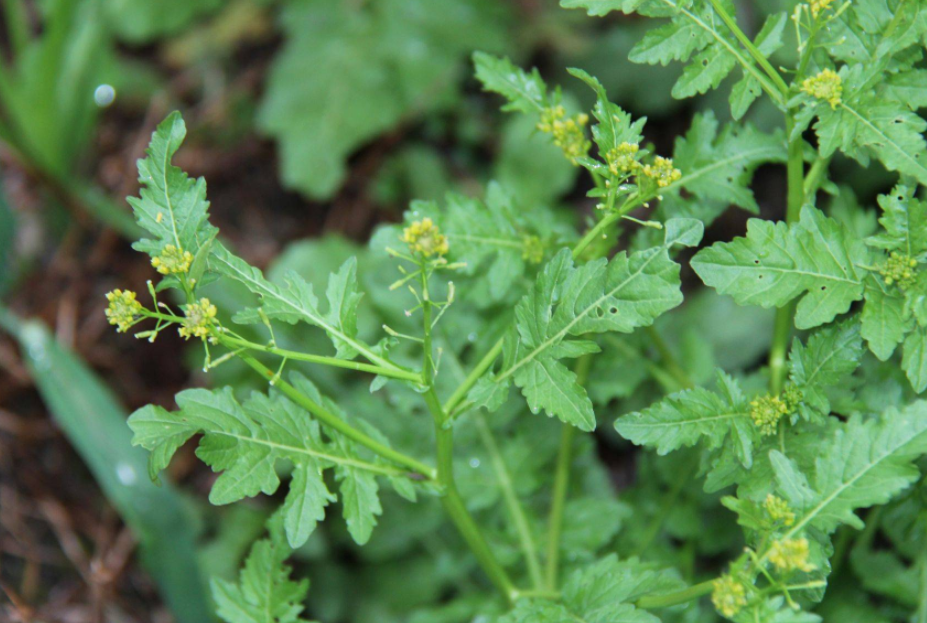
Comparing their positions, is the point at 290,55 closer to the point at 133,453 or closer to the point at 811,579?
the point at 133,453

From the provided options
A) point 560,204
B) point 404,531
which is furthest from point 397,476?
point 560,204

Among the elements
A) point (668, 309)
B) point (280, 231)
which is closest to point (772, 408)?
point (668, 309)

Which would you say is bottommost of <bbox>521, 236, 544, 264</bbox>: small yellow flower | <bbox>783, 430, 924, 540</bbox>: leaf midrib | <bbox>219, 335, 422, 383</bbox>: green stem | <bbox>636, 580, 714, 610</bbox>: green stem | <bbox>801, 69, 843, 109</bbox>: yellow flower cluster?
<bbox>636, 580, 714, 610</bbox>: green stem

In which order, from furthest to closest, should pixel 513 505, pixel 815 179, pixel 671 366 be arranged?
pixel 513 505 < pixel 671 366 < pixel 815 179

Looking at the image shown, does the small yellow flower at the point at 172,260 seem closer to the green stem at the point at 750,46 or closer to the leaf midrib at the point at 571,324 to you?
the leaf midrib at the point at 571,324

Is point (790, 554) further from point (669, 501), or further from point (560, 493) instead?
point (669, 501)

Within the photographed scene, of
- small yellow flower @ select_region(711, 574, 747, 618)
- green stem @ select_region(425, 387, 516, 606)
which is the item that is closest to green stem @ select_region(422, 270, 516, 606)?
green stem @ select_region(425, 387, 516, 606)

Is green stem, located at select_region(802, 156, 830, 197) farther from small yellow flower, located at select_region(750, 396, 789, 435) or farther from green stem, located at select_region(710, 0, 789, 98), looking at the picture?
small yellow flower, located at select_region(750, 396, 789, 435)
